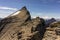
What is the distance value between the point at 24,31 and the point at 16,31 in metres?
2.74

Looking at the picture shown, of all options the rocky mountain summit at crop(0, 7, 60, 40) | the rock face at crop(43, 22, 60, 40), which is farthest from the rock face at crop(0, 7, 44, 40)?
the rock face at crop(43, 22, 60, 40)

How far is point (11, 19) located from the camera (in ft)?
150

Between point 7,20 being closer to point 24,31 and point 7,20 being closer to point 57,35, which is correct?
point 24,31

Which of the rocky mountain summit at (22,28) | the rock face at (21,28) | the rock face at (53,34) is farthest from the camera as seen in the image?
the rock face at (21,28)

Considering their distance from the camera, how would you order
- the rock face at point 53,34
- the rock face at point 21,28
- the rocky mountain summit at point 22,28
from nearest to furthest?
the rock face at point 53,34
the rocky mountain summit at point 22,28
the rock face at point 21,28

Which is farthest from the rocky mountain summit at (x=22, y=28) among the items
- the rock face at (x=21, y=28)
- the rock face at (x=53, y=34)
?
the rock face at (x=53, y=34)

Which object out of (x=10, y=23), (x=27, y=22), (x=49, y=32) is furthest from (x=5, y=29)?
(x=49, y=32)

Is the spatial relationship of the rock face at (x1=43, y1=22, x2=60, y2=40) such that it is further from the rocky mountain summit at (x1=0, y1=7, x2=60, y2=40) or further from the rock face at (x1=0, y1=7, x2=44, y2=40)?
the rock face at (x1=0, y1=7, x2=44, y2=40)

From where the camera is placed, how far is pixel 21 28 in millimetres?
40000

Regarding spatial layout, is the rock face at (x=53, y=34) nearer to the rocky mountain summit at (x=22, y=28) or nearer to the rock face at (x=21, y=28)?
the rocky mountain summit at (x=22, y=28)

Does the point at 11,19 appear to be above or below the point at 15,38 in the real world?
above

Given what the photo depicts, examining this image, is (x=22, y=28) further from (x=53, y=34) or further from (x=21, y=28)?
(x=53, y=34)

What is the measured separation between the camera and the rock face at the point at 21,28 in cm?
3500

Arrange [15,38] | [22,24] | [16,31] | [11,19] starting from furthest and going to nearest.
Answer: [11,19] → [22,24] → [16,31] → [15,38]
